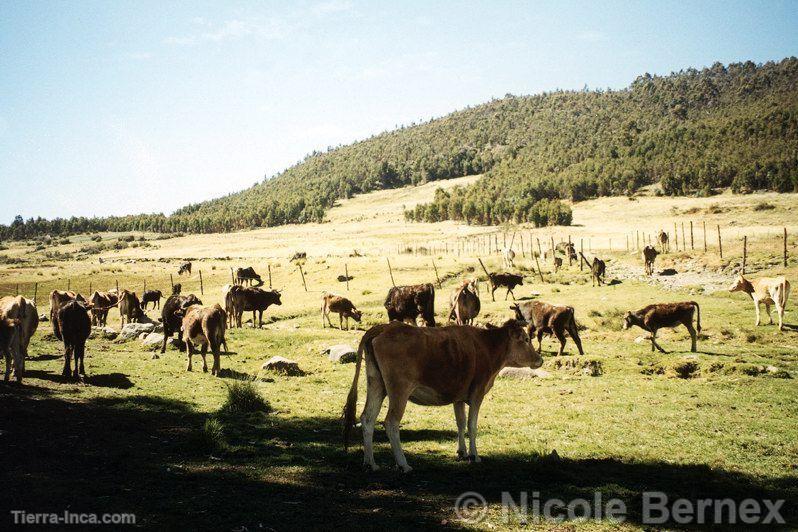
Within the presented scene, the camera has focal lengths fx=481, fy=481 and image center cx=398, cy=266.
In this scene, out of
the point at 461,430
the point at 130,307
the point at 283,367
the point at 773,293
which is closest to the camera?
the point at 461,430

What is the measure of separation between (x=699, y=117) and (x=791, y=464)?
207643 millimetres

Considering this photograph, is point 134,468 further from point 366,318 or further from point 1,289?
point 1,289

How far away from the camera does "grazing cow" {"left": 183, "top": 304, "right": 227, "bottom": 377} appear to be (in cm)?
1653

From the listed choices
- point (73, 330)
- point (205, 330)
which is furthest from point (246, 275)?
point (73, 330)

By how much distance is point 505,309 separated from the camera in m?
28.1

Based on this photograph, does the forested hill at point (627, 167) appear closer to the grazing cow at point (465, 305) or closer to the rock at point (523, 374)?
the grazing cow at point (465, 305)

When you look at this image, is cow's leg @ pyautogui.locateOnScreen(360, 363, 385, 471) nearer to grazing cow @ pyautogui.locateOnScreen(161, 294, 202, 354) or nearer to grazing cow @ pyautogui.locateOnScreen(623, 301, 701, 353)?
grazing cow @ pyautogui.locateOnScreen(623, 301, 701, 353)

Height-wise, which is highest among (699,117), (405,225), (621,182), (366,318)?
(699,117)

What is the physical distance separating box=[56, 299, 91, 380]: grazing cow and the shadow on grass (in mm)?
3722

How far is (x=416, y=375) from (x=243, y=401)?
5.85 metres

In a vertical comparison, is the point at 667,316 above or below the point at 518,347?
below

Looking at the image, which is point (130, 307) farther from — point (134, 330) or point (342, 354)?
point (342, 354)

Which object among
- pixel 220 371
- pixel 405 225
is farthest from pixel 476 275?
pixel 405 225

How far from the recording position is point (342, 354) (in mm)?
18812
